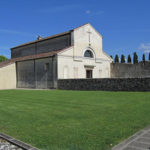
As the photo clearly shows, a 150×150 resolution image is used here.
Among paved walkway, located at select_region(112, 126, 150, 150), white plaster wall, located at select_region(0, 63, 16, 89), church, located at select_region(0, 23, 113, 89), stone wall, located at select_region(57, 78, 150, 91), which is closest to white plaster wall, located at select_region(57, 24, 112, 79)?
church, located at select_region(0, 23, 113, 89)

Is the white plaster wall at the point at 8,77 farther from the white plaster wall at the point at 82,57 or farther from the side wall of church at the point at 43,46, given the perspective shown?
the white plaster wall at the point at 82,57

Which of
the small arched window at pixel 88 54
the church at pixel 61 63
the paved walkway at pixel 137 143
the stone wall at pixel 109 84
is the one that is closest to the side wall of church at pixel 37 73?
the church at pixel 61 63

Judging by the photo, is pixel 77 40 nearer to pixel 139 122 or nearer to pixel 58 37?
pixel 58 37

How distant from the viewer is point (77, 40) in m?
26.3

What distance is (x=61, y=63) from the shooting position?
79.3 feet

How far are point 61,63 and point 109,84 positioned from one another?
28.5ft

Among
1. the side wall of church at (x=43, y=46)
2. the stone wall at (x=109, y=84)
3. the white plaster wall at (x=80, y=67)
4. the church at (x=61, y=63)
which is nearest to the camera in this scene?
the stone wall at (x=109, y=84)

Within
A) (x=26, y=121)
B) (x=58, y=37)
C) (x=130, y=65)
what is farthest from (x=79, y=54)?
(x=26, y=121)

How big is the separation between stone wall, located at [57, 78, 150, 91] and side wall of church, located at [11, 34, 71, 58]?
738 centimetres

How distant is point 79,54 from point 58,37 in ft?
15.0

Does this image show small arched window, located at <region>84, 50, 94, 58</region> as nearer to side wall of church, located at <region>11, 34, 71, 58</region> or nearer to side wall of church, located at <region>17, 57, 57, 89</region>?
side wall of church, located at <region>11, 34, 71, 58</region>

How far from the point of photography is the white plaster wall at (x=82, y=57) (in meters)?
24.8

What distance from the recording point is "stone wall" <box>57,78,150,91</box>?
611 inches

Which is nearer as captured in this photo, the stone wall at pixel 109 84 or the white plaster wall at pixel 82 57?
the stone wall at pixel 109 84
